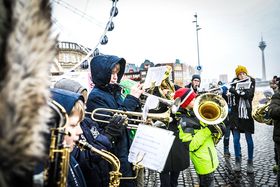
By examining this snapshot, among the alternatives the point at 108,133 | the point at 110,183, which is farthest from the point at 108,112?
the point at 110,183

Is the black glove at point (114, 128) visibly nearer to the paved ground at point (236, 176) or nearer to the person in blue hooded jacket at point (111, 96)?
the person in blue hooded jacket at point (111, 96)

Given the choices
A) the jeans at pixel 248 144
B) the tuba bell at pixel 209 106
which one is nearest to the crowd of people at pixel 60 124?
the tuba bell at pixel 209 106

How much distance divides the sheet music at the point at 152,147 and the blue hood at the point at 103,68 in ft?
2.80

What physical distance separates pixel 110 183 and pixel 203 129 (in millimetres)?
1609

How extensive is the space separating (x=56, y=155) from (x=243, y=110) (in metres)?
5.64

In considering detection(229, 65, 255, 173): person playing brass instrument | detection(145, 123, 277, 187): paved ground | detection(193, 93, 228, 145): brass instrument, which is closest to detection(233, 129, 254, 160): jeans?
detection(229, 65, 255, 173): person playing brass instrument

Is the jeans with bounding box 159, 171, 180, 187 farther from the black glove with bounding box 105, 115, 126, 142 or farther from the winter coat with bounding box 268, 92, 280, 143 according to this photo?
the black glove with bounding box 105, 115, 126, 142

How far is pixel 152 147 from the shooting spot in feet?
8.57

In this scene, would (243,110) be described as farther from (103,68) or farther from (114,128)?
(114,128)

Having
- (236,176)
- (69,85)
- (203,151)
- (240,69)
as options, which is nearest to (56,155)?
(69,85)

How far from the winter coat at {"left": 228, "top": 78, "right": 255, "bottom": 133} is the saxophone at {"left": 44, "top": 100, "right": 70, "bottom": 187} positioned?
18.0ft

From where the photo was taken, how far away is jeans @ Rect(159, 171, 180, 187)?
13.7 feet

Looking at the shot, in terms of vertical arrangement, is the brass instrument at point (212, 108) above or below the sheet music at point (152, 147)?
above

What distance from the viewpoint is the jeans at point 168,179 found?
4168 mm
